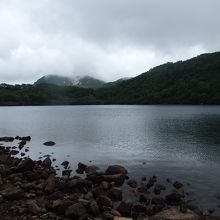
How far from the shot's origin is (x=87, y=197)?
3177 cm

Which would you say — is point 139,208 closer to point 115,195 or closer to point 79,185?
point 115,195

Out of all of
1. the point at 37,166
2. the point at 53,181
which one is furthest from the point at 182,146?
the point at 53,181

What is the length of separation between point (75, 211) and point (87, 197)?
17.8 ft

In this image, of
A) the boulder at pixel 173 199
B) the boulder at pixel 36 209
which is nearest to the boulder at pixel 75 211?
the boulder at pixel 36 209

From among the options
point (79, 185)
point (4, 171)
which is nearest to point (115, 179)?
point (79, 185)

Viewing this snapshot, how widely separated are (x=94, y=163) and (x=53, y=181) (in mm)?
15835

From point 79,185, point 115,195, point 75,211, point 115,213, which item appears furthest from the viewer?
point 79,185

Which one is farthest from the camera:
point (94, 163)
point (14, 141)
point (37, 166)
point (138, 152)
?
point (14, 141)

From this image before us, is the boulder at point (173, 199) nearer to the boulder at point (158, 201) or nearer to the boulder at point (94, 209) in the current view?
the boulder at point (158, 201)

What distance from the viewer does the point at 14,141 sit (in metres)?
77.9

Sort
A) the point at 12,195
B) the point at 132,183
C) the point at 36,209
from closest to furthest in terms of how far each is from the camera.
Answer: the point at 36,209 < the point at 12,195 < the point at 132,183

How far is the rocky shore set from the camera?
26500 millimetres

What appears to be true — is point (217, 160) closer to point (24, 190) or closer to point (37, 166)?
point (37, 166)

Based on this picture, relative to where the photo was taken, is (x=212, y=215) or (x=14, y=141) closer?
(x=212, y=215)
